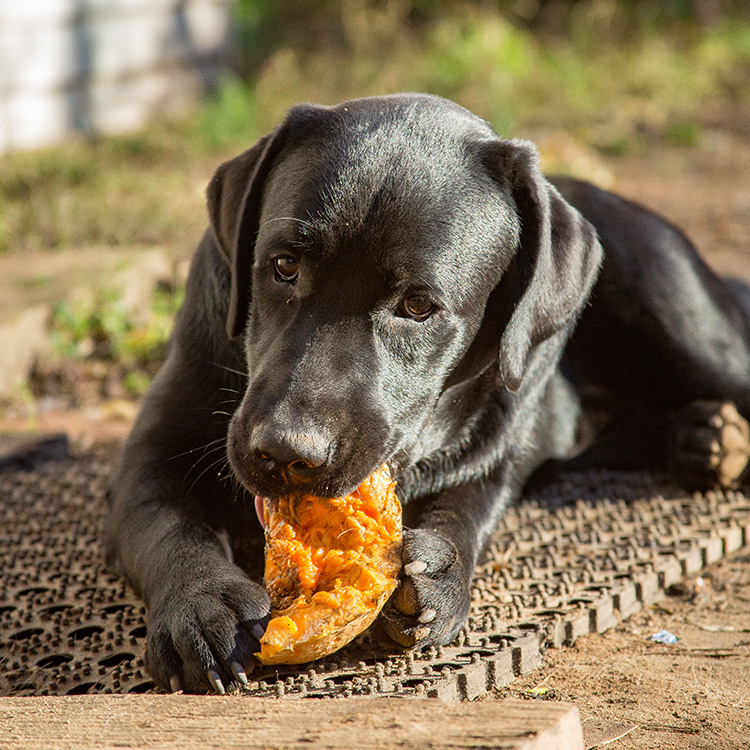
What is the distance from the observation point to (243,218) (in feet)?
8.88

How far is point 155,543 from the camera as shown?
254 centimetres

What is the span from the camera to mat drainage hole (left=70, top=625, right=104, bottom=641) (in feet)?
8.38

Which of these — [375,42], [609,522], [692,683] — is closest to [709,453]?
[609,522]

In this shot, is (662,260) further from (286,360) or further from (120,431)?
(120,431)

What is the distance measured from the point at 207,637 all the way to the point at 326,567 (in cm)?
30

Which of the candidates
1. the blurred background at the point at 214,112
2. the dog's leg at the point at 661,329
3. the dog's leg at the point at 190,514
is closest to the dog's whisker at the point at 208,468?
the dog's leg at the point at 190,514

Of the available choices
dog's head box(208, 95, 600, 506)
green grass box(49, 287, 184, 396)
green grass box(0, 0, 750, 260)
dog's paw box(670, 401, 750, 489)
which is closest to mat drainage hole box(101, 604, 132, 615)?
dog's head box(208, 95, 600, 506)

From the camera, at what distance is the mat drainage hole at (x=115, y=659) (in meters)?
2.43

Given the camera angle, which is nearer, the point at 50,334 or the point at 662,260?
the point at 662,260

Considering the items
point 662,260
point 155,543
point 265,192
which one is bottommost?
point 155,543

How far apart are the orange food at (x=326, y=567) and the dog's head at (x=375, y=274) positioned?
0.25 ft

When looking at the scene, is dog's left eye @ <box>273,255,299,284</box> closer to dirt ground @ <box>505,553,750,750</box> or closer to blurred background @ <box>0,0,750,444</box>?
dirt ground @ <box>505,553,750,750</box>

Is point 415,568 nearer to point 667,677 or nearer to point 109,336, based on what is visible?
point 667,677

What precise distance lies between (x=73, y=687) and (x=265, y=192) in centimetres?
128
